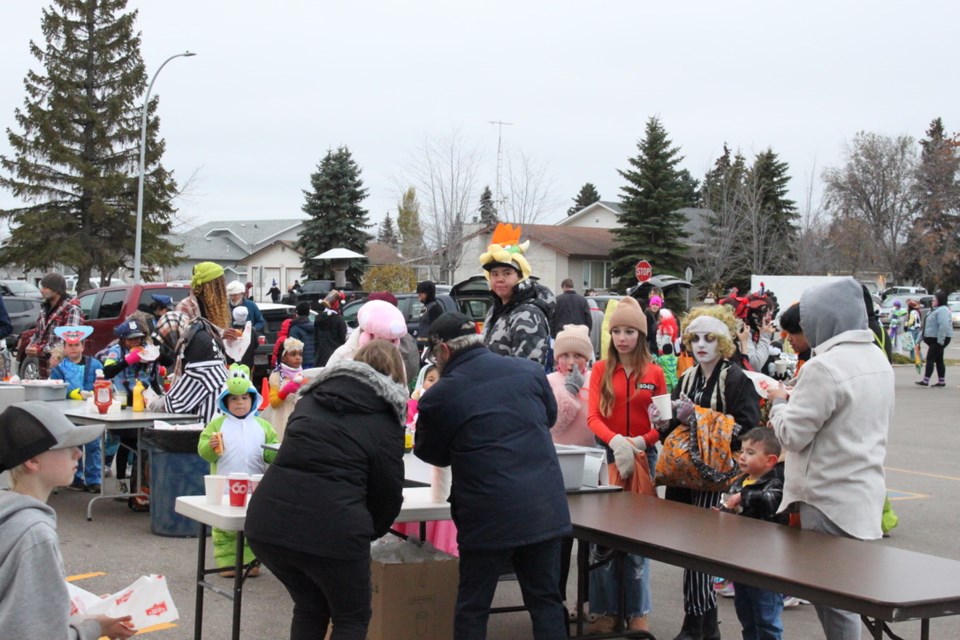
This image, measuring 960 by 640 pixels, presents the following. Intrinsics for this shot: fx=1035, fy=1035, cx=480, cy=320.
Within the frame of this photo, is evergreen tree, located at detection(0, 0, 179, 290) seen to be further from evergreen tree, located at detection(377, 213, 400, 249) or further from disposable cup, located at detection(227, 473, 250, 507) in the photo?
evergreen tree, located at detection(377, 213, 400, 249)

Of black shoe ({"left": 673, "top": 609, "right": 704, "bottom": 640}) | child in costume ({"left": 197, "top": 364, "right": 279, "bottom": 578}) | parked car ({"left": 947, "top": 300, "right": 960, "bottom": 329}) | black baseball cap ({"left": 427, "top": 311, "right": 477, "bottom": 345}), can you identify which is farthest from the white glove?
parked car ({"left": 947, "top": 300, "right": 960, "bottom": 329})

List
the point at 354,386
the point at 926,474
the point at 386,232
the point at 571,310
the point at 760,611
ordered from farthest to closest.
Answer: the point at 386,232 → the point at 571,310 → the point at 926,474 → the point at 760,611 → the point at 354,386

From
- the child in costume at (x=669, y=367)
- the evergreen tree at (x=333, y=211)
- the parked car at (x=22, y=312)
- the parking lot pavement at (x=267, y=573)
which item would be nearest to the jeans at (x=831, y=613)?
the parking lot pavement at (x=267, y=573)

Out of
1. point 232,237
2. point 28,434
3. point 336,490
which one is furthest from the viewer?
point 232,237

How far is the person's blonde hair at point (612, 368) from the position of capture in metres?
6.21

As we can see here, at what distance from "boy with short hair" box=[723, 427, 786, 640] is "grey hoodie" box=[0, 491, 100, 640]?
3.63 meters

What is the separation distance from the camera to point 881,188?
6419cm

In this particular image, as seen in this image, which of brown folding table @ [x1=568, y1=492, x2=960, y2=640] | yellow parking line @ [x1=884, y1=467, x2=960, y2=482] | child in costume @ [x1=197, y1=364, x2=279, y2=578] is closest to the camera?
brown folding table @ [x1=568, y1=492, x2=960, y2=640]

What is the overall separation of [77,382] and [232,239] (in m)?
81.0

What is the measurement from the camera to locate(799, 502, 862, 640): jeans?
4594 millimetres

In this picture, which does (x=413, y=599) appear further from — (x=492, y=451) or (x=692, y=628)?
(x=692, y=628)

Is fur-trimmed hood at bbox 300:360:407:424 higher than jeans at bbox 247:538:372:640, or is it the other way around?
fur-trimmed hood at bbox 300:360:407:424

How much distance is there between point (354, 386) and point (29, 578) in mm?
1555

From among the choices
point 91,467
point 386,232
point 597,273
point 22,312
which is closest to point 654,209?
point 597,273
